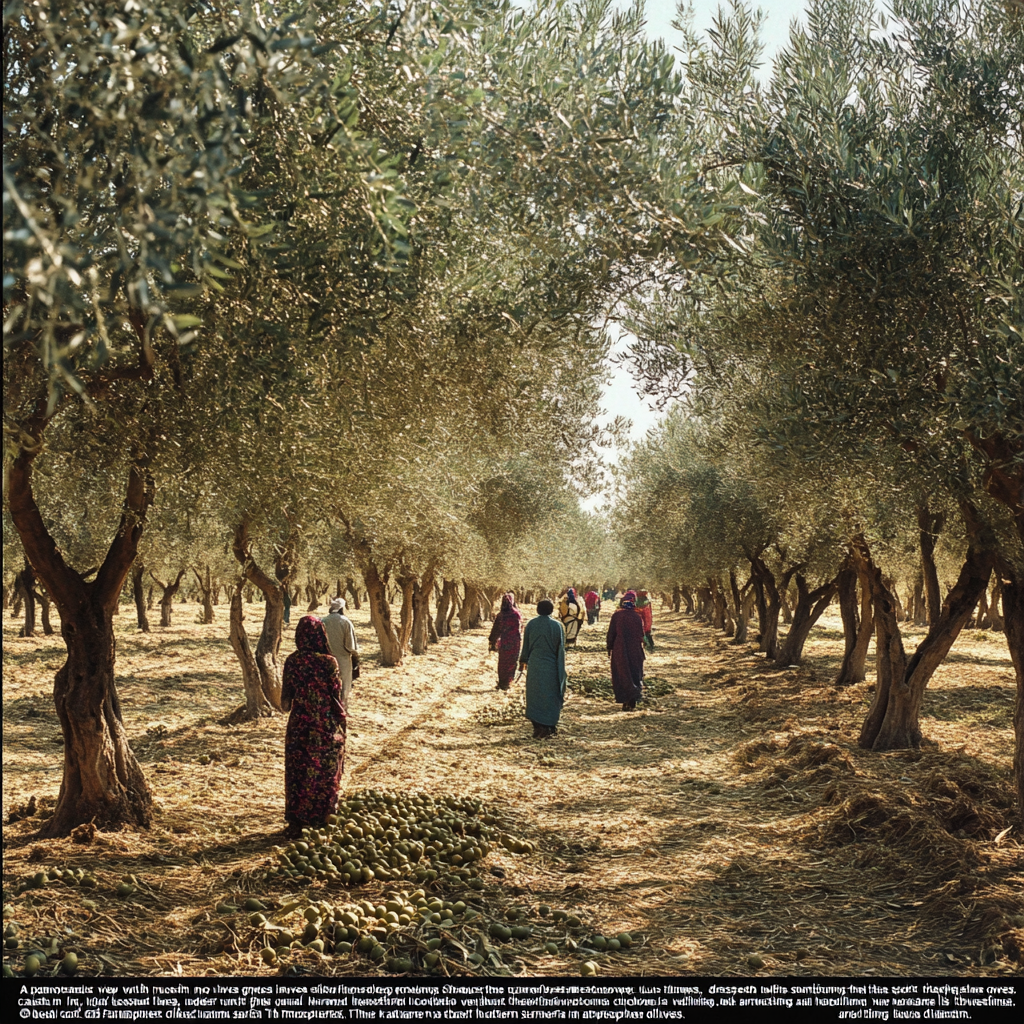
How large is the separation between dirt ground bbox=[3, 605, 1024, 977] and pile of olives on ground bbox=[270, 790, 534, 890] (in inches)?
7.4

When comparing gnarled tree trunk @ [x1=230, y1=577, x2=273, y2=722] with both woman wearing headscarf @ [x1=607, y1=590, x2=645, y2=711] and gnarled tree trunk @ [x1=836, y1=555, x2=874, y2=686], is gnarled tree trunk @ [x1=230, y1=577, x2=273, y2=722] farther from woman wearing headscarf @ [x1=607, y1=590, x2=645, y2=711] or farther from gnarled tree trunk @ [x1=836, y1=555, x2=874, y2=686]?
gnarled tree trunk @ [x1=836, y1=555, x2=874, y2=686]

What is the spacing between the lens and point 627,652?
18859 mm

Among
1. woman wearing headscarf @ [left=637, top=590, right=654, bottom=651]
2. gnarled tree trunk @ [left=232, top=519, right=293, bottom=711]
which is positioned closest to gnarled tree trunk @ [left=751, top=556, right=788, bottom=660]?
woman wearing headscarf @ [left=637, top=590, right=654, bottom=651]

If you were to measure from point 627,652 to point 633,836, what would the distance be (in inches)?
367

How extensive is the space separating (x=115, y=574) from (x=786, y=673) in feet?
64.8

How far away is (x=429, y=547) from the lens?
26500mm

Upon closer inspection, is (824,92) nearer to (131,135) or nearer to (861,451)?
(861,451)

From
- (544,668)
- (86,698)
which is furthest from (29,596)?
(86,698)

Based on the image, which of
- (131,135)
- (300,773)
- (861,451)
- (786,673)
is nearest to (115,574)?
(300,773)

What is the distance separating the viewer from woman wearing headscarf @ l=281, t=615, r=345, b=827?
8.96 meters

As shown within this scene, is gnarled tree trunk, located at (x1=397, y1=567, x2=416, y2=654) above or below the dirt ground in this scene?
above

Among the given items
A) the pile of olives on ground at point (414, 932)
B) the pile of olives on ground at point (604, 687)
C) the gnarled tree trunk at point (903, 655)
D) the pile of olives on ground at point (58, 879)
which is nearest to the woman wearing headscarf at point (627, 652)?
the pile of olives on ground at point (604, 687)

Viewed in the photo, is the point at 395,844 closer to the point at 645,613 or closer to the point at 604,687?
the point at 604,687

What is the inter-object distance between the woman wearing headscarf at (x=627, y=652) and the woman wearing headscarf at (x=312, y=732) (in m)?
9.99
